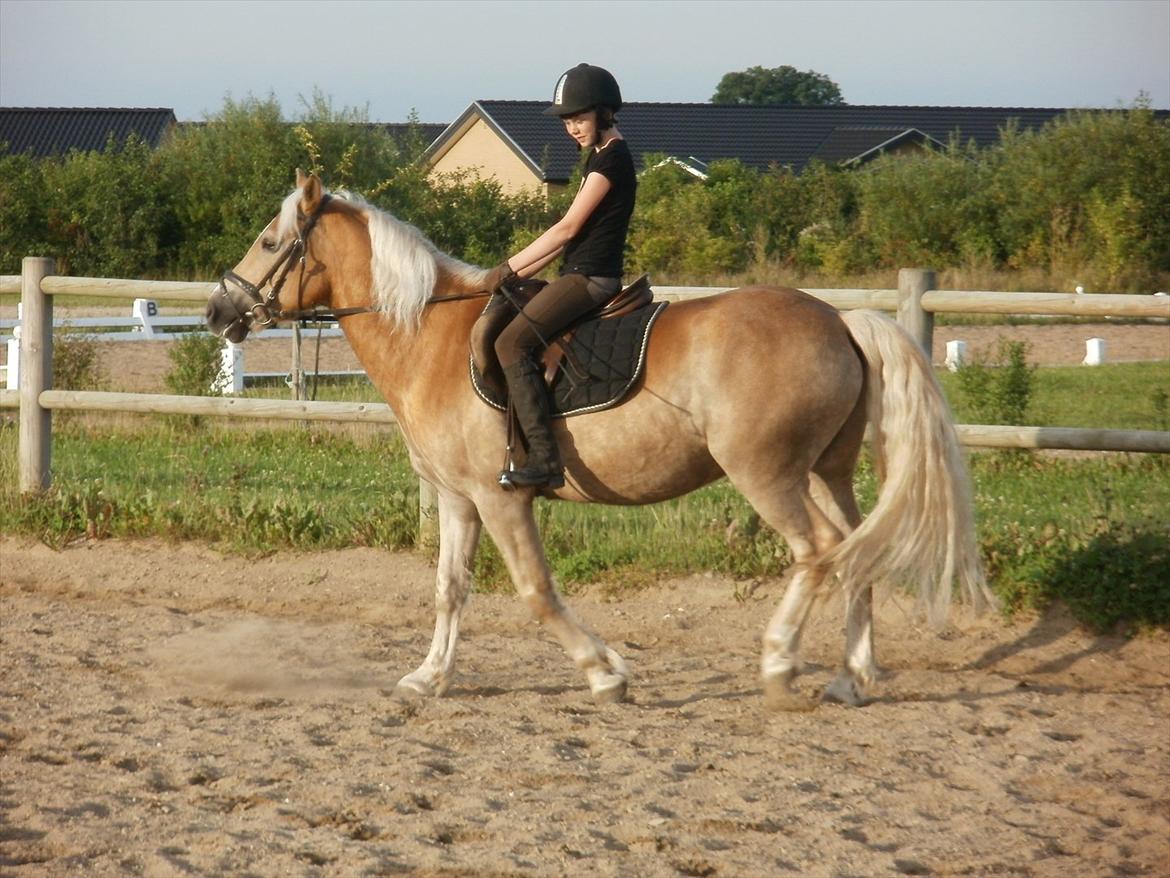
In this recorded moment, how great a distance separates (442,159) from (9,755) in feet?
160

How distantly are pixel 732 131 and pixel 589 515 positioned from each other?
4422 cm

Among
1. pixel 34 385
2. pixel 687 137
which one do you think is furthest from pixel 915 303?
pixel 687 137

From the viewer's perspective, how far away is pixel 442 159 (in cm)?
5256

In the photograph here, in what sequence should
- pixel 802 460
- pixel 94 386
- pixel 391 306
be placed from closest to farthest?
pixel 802 460 → pixel 391 306 → pixel 94 386

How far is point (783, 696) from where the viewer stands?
5.93 metres

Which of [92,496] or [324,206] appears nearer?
[324,206]

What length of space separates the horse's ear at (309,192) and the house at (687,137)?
38.3m

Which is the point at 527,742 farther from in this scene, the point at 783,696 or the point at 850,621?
the point at 850,621

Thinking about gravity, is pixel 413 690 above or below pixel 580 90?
below

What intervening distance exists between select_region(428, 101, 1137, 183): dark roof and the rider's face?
1527 inches

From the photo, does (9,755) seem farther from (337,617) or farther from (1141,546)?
(1141,546)

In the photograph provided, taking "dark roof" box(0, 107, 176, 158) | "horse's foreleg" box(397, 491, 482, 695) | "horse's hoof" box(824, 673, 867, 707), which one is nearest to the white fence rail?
"horse's foreleg" box(397, 491, 482, 695)

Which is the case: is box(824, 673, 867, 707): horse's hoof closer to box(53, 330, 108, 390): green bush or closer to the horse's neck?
the horse's neck

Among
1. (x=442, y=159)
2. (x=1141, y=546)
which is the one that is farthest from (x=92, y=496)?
(x=442, y=159)
